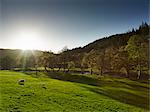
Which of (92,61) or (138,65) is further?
(92,61)

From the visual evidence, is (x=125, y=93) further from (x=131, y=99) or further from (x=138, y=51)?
(x=138, y=51)

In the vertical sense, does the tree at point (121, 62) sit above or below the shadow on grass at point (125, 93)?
above

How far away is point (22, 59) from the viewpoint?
146 metres

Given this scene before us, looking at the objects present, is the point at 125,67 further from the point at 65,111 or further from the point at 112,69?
the point at 65,111

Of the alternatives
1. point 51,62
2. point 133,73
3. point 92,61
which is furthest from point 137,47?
point 51,62

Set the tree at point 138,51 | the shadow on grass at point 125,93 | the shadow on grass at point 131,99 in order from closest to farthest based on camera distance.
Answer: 1. the shadow on grass at point 131,99
2. the shadow on grass at point 125,93
3. the tree at point 138,51

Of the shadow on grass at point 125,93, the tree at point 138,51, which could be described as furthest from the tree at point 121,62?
the shadow on grass at point 125,93

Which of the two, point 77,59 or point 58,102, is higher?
point 77,59

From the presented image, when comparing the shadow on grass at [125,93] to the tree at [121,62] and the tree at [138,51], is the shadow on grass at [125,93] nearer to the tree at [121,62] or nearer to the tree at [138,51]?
the tree at [138,51]

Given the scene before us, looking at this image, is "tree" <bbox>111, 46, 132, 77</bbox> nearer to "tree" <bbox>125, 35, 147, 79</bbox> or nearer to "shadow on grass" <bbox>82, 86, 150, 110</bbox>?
"tree" <bbox>125, 35, 147, 79</bbox>

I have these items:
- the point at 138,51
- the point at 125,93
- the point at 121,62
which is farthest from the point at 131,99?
the point at 121,62

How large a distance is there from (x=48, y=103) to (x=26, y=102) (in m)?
2.35

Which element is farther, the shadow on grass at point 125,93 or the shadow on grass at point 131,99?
the shadow on grass at point 125,93

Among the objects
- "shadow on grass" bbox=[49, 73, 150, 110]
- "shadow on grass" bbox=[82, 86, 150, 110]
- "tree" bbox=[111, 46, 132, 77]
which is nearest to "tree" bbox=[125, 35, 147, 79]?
"tree" bbox=[111, 46, 132, 77]
